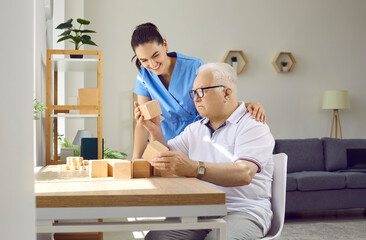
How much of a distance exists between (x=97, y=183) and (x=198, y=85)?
0.73 metres

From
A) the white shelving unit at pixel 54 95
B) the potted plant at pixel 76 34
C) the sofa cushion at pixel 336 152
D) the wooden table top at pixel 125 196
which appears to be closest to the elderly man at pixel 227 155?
the wooden table top at pixel 125 196

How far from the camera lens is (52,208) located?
1.15 metres

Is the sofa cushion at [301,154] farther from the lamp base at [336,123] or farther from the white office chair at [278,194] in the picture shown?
the white office chair at [278,194]

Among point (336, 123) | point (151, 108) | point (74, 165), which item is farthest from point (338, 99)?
point (151, 108)

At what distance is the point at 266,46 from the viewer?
661cm

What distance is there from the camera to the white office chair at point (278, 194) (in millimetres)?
1808

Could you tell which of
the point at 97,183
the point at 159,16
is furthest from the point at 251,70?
the point at 97,183

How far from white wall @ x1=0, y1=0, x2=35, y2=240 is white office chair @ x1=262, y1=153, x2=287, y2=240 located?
1382 mm

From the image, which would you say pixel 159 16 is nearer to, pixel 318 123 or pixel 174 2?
pixel 174 2

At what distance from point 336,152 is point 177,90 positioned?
3.35 meters

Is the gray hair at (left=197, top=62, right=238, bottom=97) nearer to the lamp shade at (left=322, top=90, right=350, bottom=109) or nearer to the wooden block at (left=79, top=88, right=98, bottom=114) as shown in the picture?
the wooden block at (left=79, top=88, right=98, bottom=114)

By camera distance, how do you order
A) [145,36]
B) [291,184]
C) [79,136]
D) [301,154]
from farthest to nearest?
1. [301,154]
2. [291,184]
3. [79,136]
4. [145,36]

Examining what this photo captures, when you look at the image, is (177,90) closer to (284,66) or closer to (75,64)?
(75,64)

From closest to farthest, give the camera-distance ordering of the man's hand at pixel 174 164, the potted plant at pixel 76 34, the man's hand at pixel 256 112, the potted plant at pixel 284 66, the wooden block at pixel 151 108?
the man's hand at pixel 174 164 < the wooden block at pixel 151 108 < the man's hand at pixel 256 112 < the potted plant at pixel 76 34 < the potted plant at pixel 284 66
